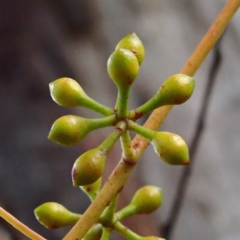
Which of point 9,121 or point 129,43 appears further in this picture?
point 9,121

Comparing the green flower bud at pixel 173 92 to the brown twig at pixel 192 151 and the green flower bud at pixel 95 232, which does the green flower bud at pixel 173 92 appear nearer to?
the green flower bud at pixel 95 232

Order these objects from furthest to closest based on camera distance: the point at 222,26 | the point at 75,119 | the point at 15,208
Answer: the point at 15,208 → the point at 222,26 → the point at 75,119

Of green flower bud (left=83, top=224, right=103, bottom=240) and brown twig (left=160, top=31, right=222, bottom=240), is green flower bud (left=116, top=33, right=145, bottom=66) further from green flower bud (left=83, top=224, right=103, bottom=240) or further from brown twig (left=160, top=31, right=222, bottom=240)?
brown twig (left=160, top=31, right=222, bottom=240)

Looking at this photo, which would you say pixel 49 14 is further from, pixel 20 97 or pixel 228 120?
pixel 228 120

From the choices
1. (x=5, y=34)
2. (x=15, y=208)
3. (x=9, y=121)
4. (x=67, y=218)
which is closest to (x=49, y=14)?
(x=5, y=34)

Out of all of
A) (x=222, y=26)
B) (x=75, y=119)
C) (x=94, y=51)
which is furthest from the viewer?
(x=94, y=51)

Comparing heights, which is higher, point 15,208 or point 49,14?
point 49,14

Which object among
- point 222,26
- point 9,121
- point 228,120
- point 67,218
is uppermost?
point 228,120

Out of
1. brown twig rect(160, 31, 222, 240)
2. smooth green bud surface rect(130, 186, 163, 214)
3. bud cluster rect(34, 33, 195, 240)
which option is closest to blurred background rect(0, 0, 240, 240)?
brown twig rect(160, 31, 222, 240)
